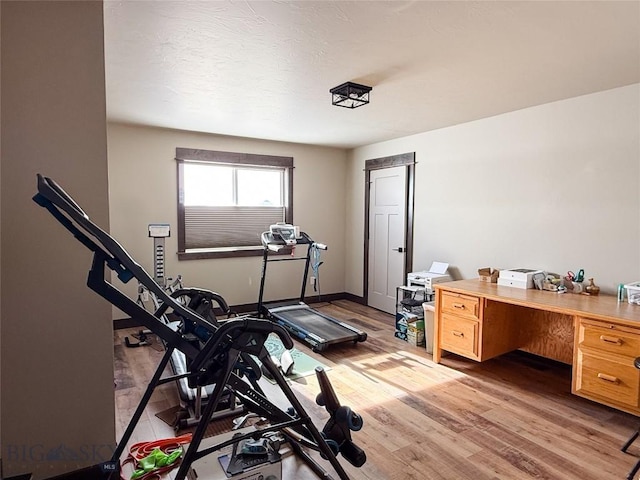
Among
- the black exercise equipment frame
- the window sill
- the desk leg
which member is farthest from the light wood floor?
the window sill

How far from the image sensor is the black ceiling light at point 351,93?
3.07 m

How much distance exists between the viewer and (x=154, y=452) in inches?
87.3

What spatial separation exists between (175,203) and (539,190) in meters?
4.23

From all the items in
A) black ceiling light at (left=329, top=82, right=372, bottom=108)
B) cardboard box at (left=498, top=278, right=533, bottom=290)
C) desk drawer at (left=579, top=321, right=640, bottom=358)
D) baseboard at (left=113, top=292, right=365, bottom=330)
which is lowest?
baseboard at (left=113, top=292, right=365, bottom=330)

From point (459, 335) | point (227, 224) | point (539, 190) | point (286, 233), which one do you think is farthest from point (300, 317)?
point (539, 190)

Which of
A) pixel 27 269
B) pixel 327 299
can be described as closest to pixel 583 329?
pixel 27 269

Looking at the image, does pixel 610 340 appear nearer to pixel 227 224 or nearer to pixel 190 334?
pixel 190 334

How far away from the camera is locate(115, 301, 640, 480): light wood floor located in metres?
2.20

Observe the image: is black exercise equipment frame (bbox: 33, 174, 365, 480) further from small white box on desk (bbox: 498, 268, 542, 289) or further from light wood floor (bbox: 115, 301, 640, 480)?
small white box on desk (bbox: 498, 268, 542, 289)

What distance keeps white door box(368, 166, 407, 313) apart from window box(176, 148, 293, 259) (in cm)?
131

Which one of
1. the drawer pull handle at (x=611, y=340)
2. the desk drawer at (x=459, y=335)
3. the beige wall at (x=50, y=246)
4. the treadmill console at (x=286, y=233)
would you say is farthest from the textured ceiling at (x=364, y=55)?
the desk drawer at (x=459, y=335)

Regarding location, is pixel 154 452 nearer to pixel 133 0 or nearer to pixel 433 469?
pixel 433 469

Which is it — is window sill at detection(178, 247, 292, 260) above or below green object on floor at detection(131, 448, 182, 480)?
above

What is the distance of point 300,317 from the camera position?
4.93 metres
